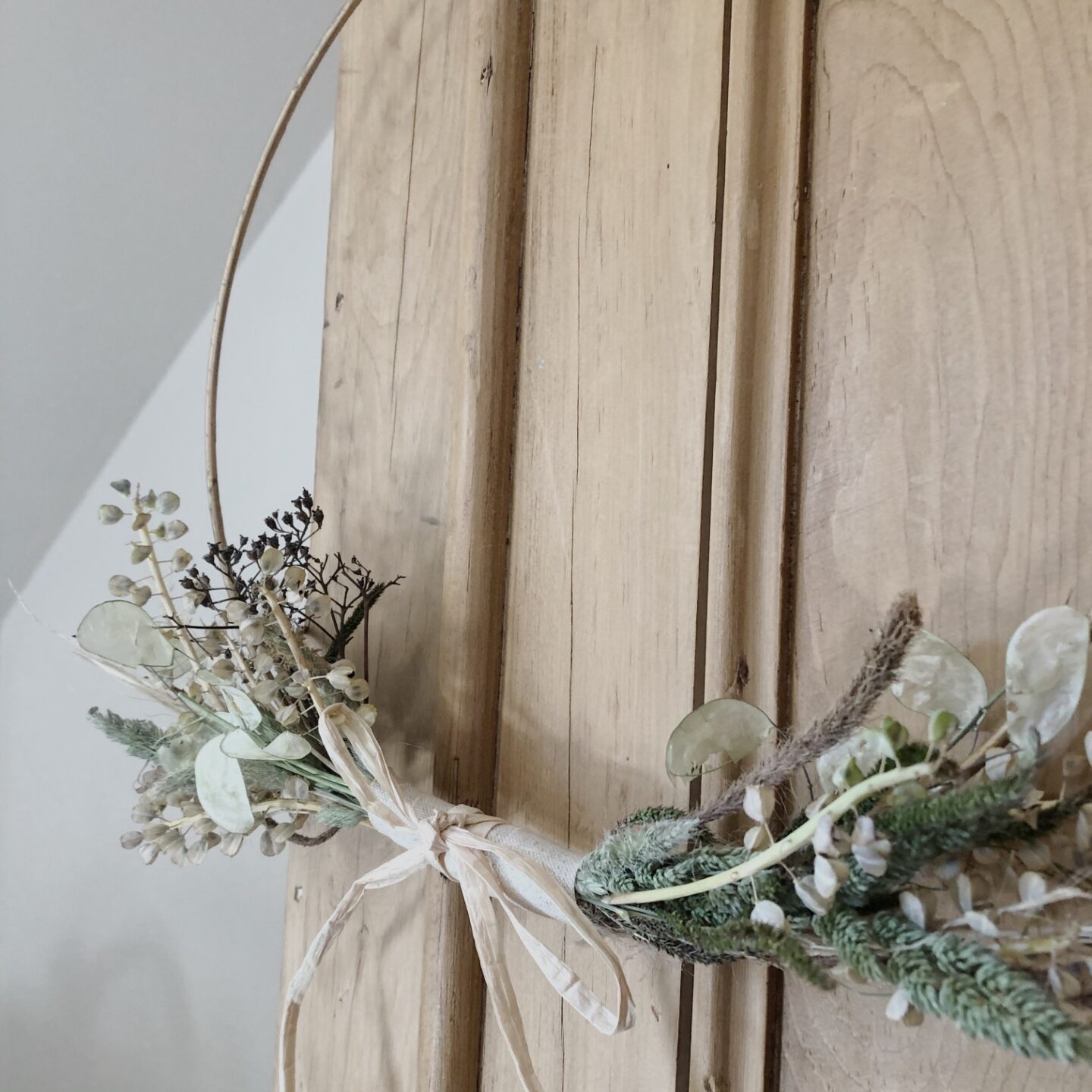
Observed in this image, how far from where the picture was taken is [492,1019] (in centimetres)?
62

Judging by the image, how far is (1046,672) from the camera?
0.37 meters

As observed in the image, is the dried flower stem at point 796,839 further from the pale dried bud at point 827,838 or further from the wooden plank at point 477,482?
the wooden plank at point 477,482

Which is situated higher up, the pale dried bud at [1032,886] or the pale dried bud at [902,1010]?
the pale dried bud at [1032,886]

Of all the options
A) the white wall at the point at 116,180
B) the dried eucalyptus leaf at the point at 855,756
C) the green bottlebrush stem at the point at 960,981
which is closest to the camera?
the green bottlebrush stem at the point at 960,981

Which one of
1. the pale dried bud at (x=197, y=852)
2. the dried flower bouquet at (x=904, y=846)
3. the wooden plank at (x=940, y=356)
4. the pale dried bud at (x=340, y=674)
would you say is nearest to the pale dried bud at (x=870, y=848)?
the dried flower bouquet at (x=904, y=846)

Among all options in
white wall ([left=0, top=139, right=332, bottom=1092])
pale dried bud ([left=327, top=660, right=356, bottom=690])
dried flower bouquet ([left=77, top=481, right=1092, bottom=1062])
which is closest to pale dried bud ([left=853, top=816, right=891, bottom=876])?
dried flower bouquet ([left=77, top=481, right=1092, bottom=1062])

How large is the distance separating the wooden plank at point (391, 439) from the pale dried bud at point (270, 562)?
0.14 m

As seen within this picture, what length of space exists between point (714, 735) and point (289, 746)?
25 centimetres

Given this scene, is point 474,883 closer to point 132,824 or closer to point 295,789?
point 295,789

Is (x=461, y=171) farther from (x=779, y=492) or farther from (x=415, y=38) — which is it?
(x=779, y=492)

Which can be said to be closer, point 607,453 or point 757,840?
point 757,840

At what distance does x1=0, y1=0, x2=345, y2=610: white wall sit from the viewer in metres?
0.93

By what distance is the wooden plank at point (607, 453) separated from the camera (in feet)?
1.80

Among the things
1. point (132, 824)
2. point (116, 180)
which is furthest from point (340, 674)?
point (132, 824)
